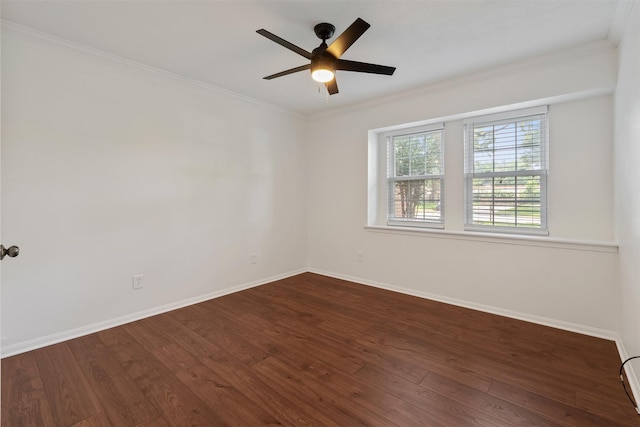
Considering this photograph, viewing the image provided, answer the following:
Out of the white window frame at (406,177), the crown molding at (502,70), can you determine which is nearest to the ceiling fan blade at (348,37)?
the crown molding at (502,70)

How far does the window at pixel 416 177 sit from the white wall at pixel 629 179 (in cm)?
164

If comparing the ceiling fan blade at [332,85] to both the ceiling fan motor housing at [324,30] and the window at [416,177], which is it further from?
the window at [416,177]

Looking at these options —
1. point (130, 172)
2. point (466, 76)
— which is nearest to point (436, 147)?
point (466, 76)

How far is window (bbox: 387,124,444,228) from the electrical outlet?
318 cm

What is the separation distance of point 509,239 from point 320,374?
237cm

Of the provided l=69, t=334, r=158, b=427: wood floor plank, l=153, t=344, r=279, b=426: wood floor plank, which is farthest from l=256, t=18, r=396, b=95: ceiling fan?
l=69, t=334, r=158, b=427: wood floor plank

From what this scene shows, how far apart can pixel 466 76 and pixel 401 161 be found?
131cm

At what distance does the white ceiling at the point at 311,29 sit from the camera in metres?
2.08

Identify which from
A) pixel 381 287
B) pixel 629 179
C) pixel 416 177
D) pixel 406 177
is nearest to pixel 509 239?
pixel 629 179

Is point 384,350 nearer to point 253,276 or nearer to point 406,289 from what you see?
point 406,289

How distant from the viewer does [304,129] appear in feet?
15.9

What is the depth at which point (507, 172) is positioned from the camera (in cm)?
324

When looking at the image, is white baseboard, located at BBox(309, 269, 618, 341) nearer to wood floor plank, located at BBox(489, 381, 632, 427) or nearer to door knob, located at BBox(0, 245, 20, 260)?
wood floor plank, located at BBox(489, 381, 632, 427)

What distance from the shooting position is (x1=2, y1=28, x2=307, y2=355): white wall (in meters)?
2.37
